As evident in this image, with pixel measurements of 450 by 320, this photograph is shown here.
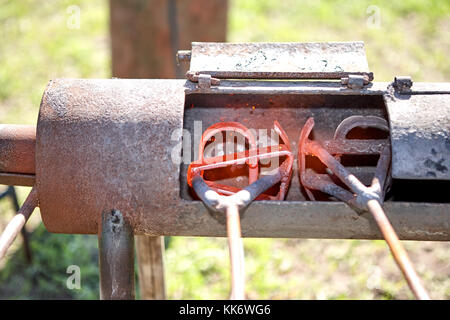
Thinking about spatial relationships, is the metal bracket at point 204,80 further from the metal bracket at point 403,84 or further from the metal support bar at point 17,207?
the metal support bar at point 17,207

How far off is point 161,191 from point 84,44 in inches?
149

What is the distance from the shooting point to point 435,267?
2.91 meters

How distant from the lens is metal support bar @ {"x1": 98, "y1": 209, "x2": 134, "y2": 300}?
129 cm

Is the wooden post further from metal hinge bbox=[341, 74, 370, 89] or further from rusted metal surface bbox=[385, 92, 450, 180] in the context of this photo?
rusted metal surface bbox=[385, 92, 450, 180]

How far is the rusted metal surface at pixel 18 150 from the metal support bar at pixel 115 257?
0.30 m

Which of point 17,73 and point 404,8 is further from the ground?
point 404,8

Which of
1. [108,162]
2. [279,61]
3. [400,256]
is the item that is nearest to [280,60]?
[279,61]

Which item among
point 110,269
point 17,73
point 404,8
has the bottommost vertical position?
point 110,269

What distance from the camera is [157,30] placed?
119 inches

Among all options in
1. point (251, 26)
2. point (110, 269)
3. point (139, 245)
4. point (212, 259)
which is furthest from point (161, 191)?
point (251, 26)

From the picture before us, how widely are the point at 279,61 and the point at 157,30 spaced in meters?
1.75

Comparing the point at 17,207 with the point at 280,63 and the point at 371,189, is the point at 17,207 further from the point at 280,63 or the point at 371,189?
the point at 371,189

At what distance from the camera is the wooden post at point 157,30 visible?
117 inches
